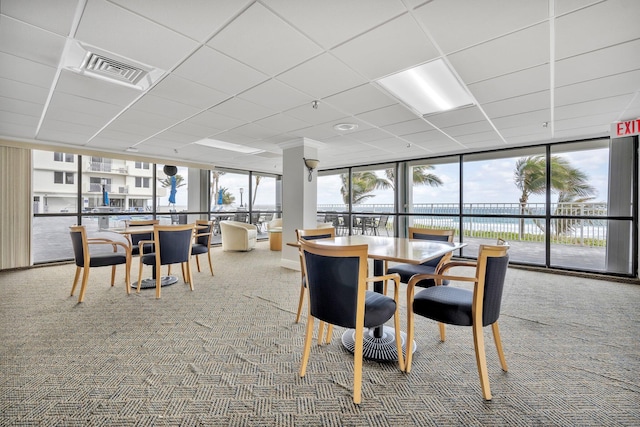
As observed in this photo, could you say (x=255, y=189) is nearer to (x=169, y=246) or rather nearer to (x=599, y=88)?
(x=169, y=246)

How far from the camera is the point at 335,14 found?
1.75m

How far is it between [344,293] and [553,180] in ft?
33.0

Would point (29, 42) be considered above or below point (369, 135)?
below

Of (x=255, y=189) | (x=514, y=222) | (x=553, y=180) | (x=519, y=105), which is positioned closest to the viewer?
(x=519, y=105)

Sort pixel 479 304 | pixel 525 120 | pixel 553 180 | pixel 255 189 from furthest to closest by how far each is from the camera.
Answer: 1. pixel 255 189
2. pixel 553 180
3. pixel 525 120
4. pixel 479 304

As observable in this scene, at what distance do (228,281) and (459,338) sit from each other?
10.6 ft

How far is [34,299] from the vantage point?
3.37m

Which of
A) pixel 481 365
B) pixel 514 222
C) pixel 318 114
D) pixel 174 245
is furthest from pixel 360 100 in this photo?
pixel 514 222

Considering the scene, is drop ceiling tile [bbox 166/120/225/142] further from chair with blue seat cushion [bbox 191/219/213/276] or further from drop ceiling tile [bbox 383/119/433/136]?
drop ceiling tile [bbox 383/119/433/136]

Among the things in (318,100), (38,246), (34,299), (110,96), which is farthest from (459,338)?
(38,246)

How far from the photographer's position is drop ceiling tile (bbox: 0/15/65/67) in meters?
1.85

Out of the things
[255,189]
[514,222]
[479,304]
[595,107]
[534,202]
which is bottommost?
→ [479,304]

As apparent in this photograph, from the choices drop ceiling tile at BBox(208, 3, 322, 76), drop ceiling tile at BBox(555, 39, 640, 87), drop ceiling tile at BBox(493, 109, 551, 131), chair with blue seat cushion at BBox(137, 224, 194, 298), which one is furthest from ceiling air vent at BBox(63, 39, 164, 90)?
drop ceiling tile at BBox(493, 109, 551, 131)

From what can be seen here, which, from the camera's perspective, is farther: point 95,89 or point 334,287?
point 95,89
